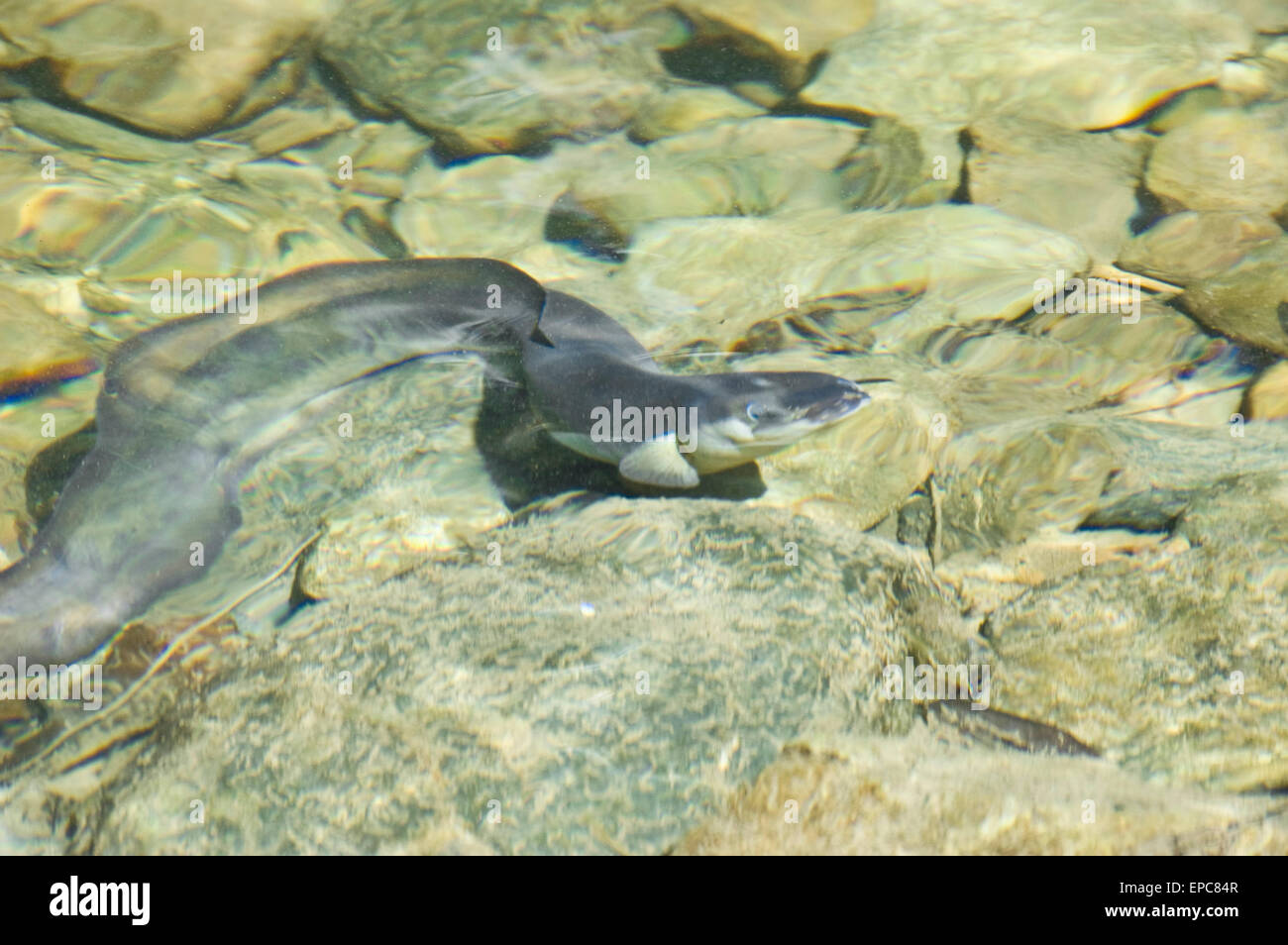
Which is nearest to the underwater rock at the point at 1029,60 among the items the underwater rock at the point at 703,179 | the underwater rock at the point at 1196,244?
the underwater rock at the point at 703,179

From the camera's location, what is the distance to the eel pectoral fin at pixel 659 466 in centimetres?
330

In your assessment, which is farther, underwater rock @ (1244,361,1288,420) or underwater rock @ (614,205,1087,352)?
underwater rock @ (614,205,1087,352)

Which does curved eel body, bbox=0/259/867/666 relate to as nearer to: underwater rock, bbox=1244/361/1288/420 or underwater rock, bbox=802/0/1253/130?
underwater rock, bbox=1244/361/1288/420

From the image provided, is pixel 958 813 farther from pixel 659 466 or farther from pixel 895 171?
pixel 895 171

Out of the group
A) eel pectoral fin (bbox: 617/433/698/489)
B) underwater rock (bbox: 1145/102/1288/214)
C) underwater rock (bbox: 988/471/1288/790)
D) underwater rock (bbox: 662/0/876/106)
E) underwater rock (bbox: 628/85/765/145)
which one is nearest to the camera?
underwater rock (bbox: 988/471/1288/790)

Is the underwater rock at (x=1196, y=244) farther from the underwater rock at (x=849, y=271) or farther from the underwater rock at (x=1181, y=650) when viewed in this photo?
the underwater rock at (x=1181, y=650)

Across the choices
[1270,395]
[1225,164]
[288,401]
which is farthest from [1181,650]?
[288,401]

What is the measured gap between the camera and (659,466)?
334 cm

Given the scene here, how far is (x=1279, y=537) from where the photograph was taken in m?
2.64

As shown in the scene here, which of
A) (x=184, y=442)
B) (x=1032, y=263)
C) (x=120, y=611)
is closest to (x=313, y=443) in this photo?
(x=184, y=442)

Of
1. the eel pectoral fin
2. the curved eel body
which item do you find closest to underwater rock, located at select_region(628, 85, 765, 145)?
the curved eel body

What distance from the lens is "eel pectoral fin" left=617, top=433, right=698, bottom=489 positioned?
3303 millimetres

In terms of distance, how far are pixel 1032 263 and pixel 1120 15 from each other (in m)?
2.55

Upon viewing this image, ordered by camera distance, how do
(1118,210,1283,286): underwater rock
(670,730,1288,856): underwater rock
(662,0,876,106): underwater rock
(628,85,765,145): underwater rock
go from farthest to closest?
(662,0,876,106): underwater rock → (628,85,765,145): underwater rock → (1118,210,1283,286): underwater rock → (670,730,1288,856): underwater rock
